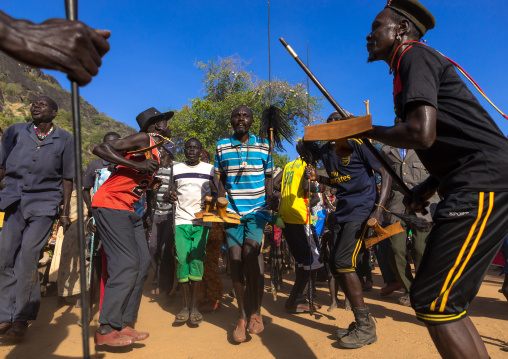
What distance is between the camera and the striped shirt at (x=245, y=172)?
4.63 metres

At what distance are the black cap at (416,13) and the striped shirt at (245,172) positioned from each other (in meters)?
2.56

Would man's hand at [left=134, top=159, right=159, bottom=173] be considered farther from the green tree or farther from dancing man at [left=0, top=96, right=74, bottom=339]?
the green tree

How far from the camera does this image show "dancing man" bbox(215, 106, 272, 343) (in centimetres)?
429

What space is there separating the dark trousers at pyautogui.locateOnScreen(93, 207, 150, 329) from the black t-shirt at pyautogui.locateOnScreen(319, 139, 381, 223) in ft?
6.97

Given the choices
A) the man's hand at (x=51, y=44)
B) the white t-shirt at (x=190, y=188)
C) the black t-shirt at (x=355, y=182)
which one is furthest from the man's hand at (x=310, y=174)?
the man's hand at (x=51, y=44)

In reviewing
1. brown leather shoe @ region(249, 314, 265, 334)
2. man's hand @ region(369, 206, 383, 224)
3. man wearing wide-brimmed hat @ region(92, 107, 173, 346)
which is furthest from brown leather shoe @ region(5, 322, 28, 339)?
man's hand @ region(369, 206, 383, 224)

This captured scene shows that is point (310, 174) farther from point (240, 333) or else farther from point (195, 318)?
point (195, 318)

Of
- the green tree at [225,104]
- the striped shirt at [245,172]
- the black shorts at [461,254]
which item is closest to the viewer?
the black shorts at [461,254]

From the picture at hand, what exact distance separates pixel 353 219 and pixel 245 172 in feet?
4.53

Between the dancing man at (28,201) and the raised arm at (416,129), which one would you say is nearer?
the raised arm at (416,129)

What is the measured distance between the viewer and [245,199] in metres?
4.62

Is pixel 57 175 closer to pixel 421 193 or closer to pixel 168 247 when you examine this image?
pixel 168 247

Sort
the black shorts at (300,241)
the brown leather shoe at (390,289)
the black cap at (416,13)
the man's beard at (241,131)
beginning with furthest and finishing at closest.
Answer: the brown leather shoe at (390,289), the black shorts at (300,241), the man's beard at (241,131), the black cap at (416,13)

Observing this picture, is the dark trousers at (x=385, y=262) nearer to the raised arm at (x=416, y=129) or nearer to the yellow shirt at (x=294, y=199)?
the yellow shirt at (x=294, y=199)
